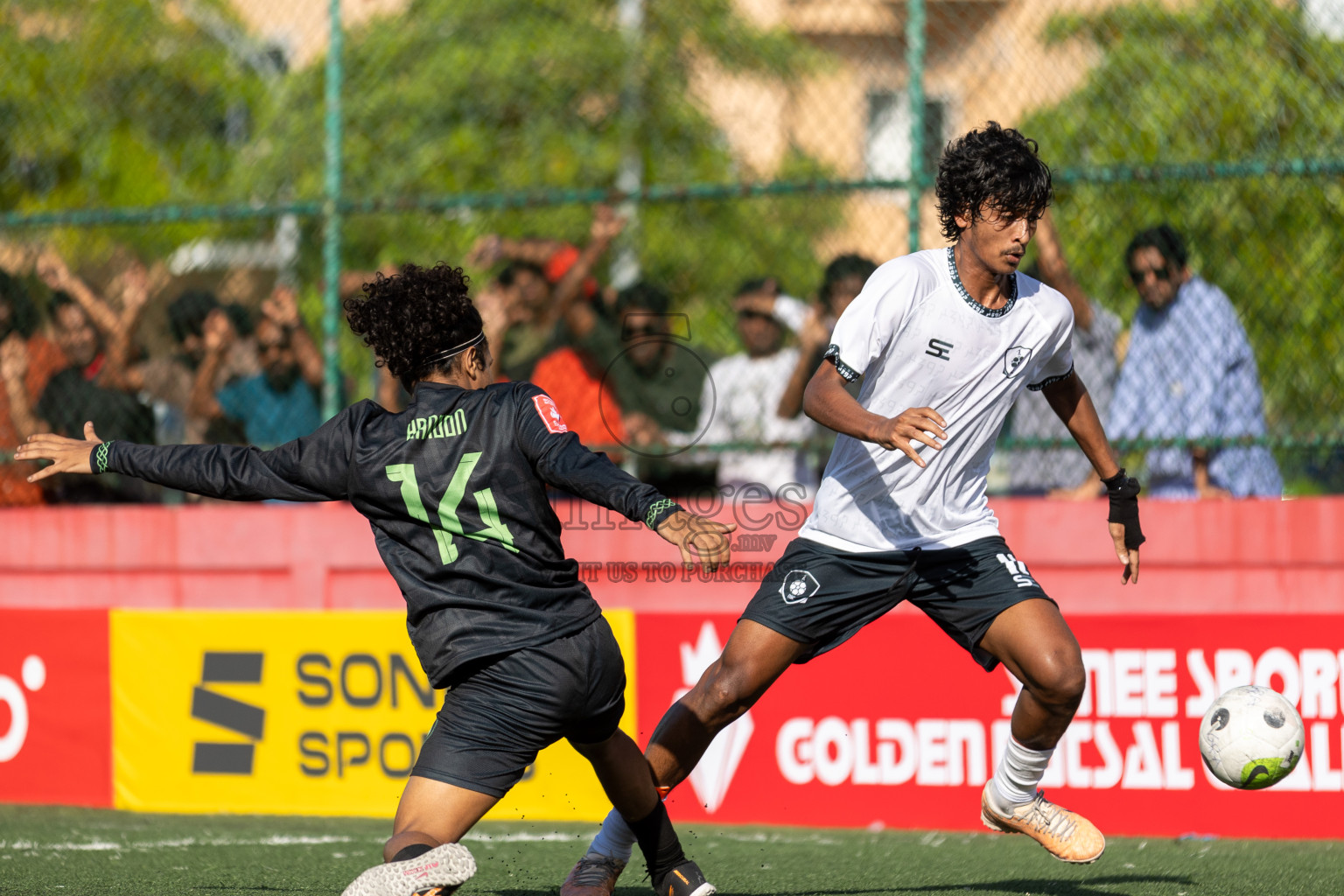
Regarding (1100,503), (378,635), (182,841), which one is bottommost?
(182,841)

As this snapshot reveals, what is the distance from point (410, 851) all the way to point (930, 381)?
6.91ft

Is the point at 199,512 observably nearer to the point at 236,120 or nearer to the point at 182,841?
the point at 182,841

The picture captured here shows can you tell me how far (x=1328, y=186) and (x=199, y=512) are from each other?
18.7ft

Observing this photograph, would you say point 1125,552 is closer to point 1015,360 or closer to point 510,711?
point 1015,360

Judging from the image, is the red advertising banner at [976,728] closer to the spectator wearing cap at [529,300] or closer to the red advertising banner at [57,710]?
the spectator wearing cap at [529,300]

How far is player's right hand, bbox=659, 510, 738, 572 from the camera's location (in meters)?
3.80

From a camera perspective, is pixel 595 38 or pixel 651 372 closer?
pixel 651 372

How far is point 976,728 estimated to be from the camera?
6.75 meters

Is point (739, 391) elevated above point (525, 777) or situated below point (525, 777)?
above

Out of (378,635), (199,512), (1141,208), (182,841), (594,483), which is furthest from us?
(199,512)

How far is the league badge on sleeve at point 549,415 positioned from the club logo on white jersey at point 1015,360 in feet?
5.06

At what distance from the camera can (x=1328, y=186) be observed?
24.3 feet

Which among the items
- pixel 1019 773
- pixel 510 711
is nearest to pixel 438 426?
pixel 510 711

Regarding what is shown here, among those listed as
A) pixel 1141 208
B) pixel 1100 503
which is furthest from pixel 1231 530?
pixel 1141 208
